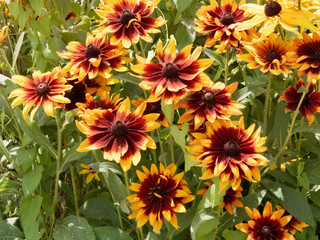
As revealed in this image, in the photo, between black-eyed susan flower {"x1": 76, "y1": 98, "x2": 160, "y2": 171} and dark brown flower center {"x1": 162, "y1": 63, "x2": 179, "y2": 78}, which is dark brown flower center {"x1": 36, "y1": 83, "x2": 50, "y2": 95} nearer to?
black-eyed susan flower {"x1": 76, "y1": 98, "x2": 160, "y2": 171}

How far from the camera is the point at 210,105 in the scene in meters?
0.83

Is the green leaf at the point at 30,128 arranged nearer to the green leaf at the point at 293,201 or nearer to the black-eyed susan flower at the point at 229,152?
the black-eyed susan flower at the point at 229,152

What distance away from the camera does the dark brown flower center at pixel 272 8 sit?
0.83m

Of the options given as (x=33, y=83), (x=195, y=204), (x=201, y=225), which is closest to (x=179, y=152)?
(x=195, y=204)

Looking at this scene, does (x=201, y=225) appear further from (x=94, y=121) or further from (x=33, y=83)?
(x=33, y=83)

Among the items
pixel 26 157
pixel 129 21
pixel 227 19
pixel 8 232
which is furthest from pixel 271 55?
→ pixel 8 232

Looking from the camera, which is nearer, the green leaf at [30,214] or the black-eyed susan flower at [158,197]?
the black-eyed susan flower at [158,197]

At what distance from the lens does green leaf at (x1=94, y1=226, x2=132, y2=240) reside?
1029 mm

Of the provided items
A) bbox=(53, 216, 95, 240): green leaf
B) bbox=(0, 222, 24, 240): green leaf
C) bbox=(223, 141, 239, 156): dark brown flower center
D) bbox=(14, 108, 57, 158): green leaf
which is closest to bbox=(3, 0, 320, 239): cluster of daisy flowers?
bbox=(223, 141, 239, 156): dark brown flower center

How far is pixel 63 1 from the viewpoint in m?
1.23

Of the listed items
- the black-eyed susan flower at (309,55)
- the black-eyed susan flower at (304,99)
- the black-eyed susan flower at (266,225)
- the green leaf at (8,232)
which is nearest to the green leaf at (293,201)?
the black-eyed susan flower at (266,225)

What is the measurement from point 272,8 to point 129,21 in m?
0.29

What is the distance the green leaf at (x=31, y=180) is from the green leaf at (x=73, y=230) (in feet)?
0.44

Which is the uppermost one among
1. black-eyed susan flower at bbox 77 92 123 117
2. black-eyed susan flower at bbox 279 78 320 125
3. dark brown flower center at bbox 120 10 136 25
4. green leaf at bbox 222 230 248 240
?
dark brown flower center at bbox 120 10 136 25
